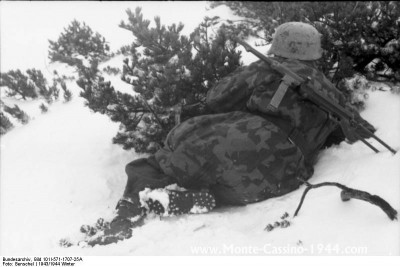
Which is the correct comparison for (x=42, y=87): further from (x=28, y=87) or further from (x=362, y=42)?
(x=362, y=42)

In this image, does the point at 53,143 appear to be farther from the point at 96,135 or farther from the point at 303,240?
the point at 303,240

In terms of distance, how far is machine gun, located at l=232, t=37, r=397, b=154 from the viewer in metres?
2.89

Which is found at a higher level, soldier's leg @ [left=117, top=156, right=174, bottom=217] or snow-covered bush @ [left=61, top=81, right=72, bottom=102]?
snow-covered bush @ [left=61, top=81, right=72, bottom=102]

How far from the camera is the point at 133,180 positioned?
10.8 feet

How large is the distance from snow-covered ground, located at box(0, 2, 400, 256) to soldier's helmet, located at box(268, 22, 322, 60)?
36.3 inches

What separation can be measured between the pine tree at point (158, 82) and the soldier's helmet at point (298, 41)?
0.64 m

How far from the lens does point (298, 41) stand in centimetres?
320

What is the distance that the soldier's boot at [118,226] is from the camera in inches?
111

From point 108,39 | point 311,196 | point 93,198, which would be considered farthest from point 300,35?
point 108,39

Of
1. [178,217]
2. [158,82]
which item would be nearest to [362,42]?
[158,82]

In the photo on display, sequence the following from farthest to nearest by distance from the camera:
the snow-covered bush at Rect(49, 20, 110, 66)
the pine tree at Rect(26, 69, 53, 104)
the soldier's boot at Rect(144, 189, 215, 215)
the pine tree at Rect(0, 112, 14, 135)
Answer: the snow-covered bush at Rect(49, 20, 110, 66)
the pine tree at Rect(26, 69, 53, 104)
the pine tree at Rect(0, 112, 14, 135)
the soldier's boot at Rect(144, 189, 215, 215)

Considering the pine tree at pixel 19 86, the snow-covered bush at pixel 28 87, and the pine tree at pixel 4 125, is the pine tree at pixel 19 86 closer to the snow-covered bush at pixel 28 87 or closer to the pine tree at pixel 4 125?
the snow-covered bush at pixel 28 87

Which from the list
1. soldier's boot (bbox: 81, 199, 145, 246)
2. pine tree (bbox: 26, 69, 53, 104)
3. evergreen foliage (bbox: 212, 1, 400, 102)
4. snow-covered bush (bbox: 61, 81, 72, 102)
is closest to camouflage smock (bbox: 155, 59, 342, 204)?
soldier's boot (bbox: 81, 199, 145, 246)

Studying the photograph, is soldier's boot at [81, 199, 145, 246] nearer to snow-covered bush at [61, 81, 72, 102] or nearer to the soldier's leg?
the soldier's leg
